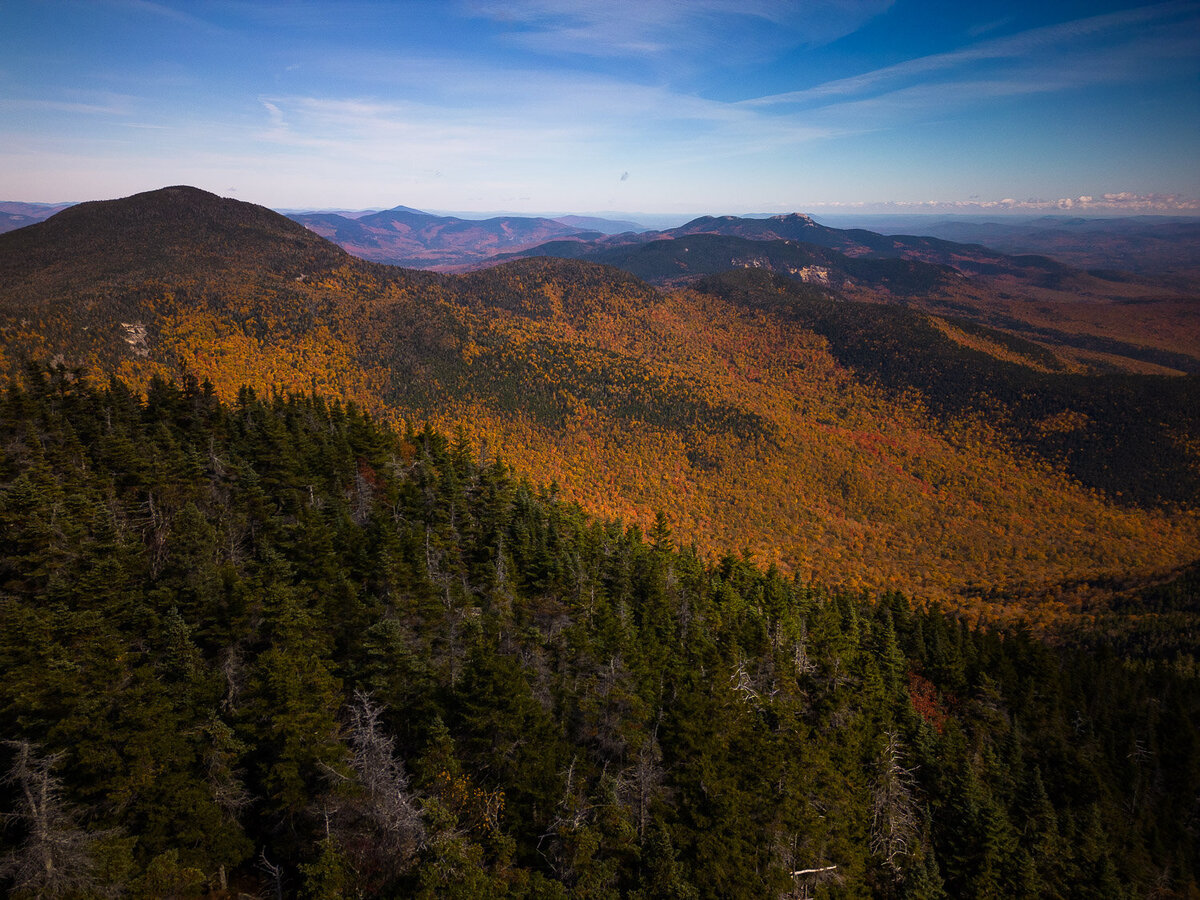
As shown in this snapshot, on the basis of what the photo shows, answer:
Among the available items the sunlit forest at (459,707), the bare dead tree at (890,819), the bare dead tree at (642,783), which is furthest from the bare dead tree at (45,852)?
the bare dead tree at (890,819)

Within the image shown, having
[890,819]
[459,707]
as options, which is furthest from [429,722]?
[890,819]

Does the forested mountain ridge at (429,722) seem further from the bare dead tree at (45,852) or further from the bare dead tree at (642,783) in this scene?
the bare dead tree at (642,783)

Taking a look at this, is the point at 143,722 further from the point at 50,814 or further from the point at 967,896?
the point at 967,896

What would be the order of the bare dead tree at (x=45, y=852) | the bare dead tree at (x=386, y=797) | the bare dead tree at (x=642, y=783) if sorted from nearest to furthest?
the bare dead tree at (x=45, y=852) < the bare dead tree at (x=386, y=797) < the bare dead tree at (x=642, y=783)

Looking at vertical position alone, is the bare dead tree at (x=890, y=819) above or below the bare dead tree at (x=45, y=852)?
below

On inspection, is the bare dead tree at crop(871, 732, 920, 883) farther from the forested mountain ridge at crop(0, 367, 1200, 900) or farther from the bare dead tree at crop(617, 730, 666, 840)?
the bare dead tree at crop(617, 730, 666, 840)

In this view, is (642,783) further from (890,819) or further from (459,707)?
(890,819)
